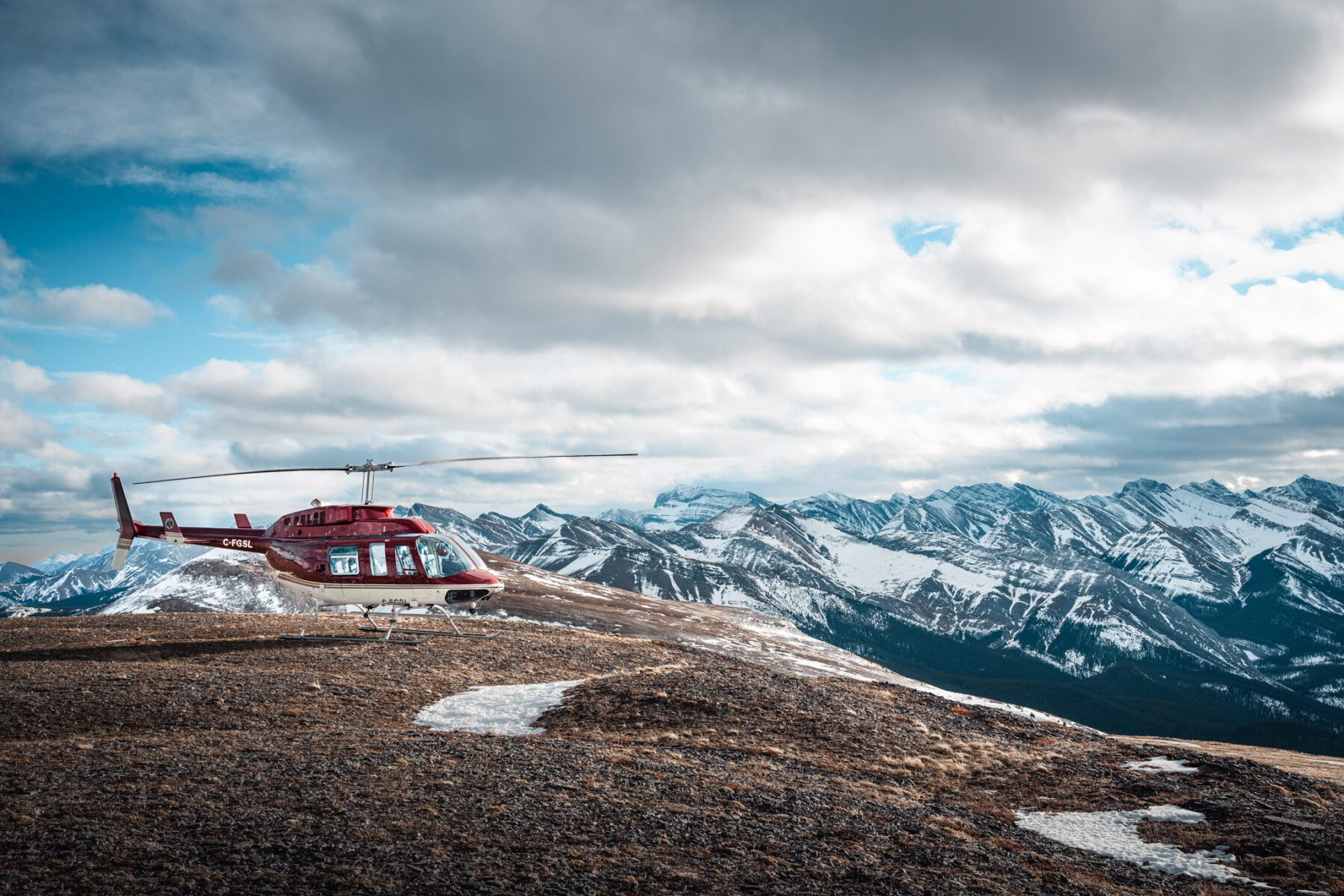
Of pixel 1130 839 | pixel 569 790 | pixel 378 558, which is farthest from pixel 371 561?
pixel 1130 839

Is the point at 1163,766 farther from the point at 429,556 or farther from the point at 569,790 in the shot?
the point at 429,556

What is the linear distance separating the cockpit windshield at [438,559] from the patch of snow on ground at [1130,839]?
74.7 ft

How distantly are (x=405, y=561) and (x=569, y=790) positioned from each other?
19.2m

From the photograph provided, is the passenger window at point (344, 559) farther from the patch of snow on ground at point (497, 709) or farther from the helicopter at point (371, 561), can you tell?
the patch of snow on ground at point (497, 709)

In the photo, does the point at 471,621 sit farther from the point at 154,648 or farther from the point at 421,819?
the point at 421,819

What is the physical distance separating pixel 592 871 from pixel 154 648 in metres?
27.1

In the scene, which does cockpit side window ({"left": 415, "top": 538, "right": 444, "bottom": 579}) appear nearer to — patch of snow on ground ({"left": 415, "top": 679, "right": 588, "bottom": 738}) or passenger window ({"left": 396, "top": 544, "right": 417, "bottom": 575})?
passenger window ({"left": 396, "top": 544, "right": 417, "bottom": 575})

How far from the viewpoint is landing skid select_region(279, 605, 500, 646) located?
33.4 meters

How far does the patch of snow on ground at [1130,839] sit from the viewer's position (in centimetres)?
1495

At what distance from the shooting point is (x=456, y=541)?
33.5m

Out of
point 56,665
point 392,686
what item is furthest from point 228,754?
point 56,665

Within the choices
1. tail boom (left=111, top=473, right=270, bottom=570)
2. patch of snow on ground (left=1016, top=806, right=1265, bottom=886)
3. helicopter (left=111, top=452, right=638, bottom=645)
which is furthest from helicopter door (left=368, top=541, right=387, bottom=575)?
patch of snow on ground (left=1016, top=806, right=1265, bottom=886)

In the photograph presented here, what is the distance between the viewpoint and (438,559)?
108 feet

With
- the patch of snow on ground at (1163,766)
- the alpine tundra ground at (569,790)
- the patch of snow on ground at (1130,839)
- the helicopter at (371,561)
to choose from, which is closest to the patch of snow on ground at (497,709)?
the alpine tundra ground at (569,790)
